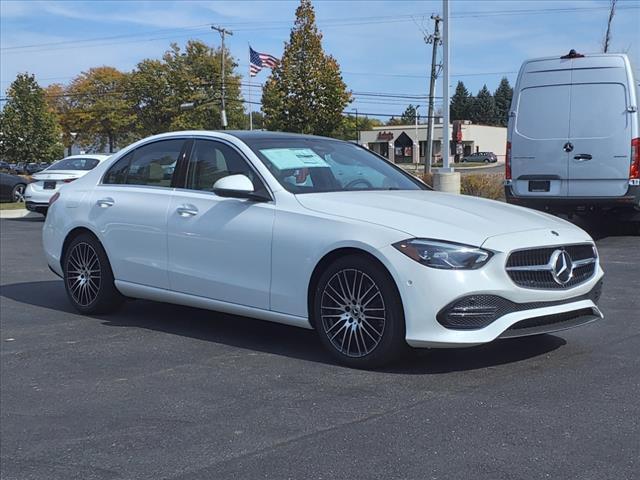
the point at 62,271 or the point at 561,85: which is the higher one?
the point at 561,85

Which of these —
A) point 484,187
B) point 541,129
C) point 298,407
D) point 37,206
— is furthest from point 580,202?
point 37,206

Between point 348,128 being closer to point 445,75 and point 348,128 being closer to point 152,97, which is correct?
point 152,97

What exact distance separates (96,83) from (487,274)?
74092 mm

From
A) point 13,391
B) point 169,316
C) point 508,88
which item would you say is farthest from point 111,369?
point 508,88

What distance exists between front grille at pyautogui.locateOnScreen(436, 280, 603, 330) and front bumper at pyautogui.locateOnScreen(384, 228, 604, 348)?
0.6 inches

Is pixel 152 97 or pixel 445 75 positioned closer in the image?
pixel 445 75

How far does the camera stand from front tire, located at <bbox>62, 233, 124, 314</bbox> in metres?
6.58

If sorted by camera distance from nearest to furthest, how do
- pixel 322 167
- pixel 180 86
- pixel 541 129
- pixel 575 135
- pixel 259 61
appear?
pixel 322 167 < pixel 575 135 < pixel 541 129 < pixel 259 61 < pixel 180 86

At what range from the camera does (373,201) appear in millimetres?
5145

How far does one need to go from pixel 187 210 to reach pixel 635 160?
23.3 feet

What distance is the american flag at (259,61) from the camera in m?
40.6

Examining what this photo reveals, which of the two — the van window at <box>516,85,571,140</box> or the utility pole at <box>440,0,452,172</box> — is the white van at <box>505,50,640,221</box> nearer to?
the van window at <box>516,85,571,140</box>

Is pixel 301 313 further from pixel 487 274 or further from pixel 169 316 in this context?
pixel 169 316

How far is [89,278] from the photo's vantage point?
6.68m
